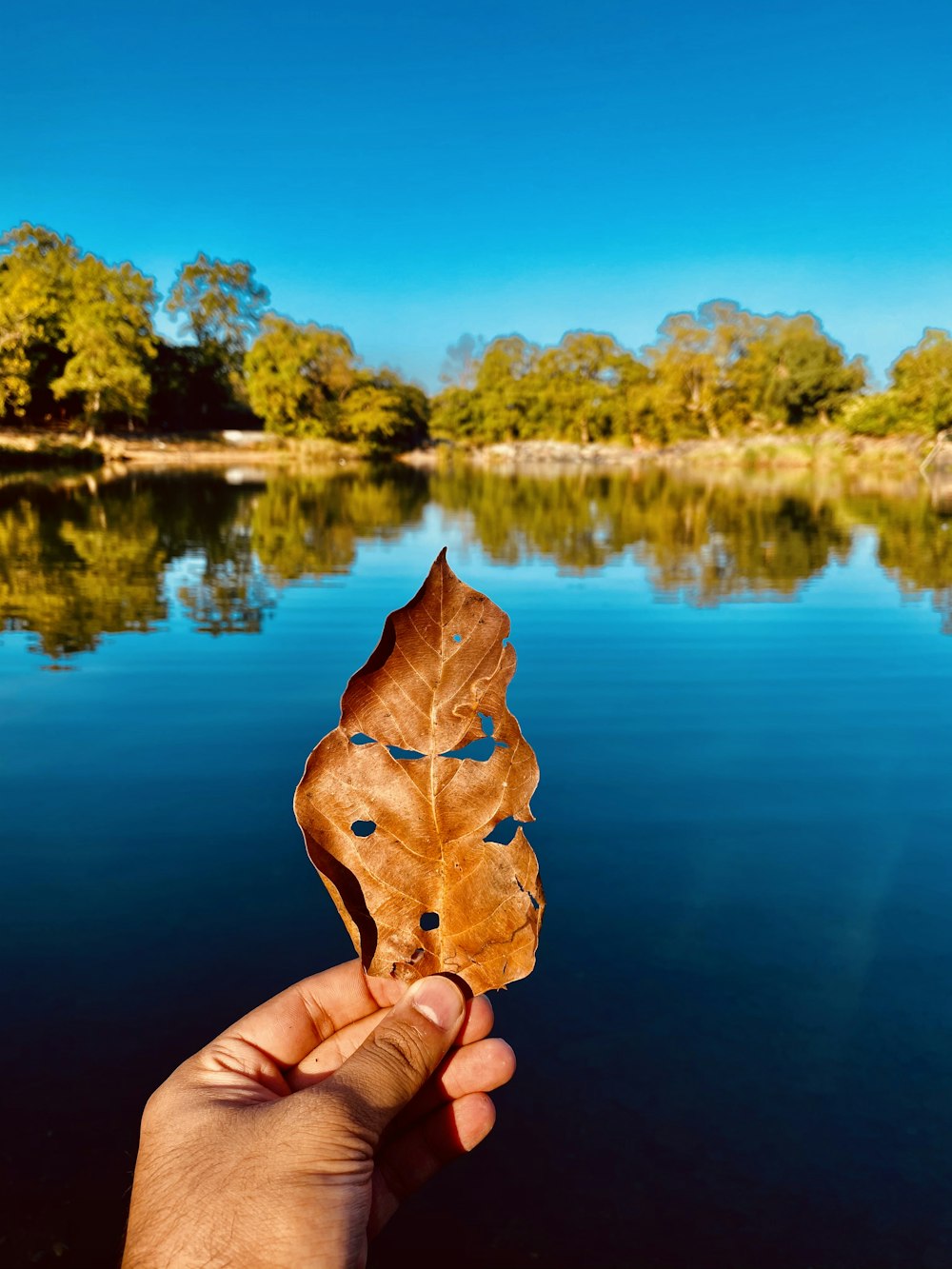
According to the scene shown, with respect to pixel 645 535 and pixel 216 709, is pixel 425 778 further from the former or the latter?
pixel 645 535

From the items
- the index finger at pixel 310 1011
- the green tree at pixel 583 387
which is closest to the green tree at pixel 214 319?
the green tree at pixel 583 387

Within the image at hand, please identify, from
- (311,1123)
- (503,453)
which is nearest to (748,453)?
(503,453)

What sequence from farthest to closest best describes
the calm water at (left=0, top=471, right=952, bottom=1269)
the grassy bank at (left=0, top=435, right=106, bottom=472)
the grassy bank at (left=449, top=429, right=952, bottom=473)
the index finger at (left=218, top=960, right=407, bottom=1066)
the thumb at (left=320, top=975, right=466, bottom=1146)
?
the grassy bank at (left=449, top=429, right=952, bottom=473) < the grassy bank at (left=0, top=435, right=106, bottom=472) < the calm water at (left=0, top=471, right=952, bottom=1269) < the index finger at (left=218, top=960, right=407, bottom=1066) < the thumb at (left=320, top=975, right=466, bottom=1146)

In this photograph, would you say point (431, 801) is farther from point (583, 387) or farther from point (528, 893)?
point (583, 387)

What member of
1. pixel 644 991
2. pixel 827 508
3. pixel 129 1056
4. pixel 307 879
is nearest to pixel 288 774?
pixel 307 879

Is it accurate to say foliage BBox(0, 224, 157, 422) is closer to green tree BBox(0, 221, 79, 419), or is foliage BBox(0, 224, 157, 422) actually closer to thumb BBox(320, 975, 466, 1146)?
green tree BBox(0, 221, 79, 419)

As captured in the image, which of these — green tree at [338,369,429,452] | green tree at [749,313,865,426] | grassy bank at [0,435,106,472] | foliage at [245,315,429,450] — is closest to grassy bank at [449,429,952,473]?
green tree at [749,313,865,426]

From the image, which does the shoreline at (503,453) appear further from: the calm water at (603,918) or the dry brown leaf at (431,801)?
the dry brown leaf at (431,801)
